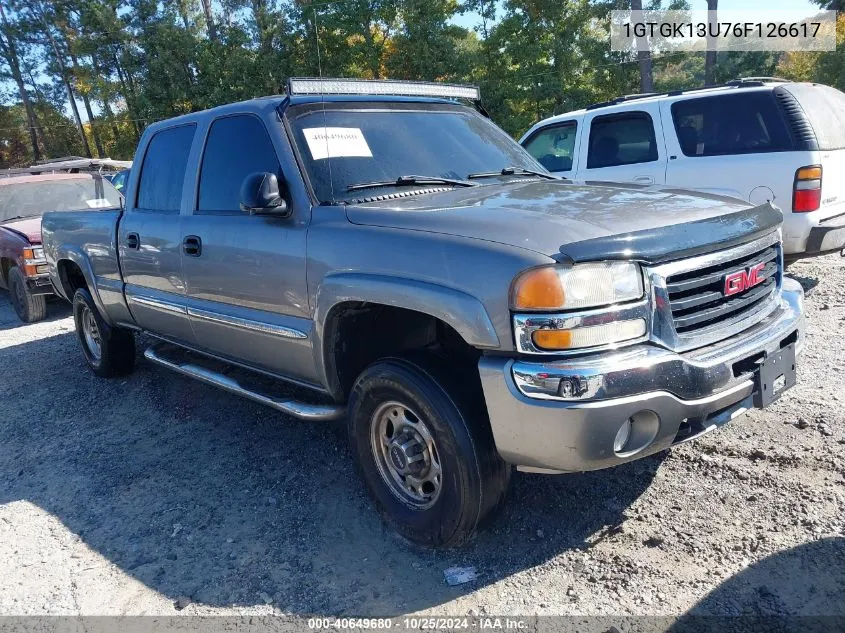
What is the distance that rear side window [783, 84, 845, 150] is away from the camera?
6129mm

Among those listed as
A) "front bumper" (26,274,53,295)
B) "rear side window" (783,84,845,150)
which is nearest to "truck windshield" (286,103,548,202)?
"rear side window" (783,84,845,150)

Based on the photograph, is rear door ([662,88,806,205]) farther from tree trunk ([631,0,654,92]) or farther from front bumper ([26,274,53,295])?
tree trunk ([631,0,654,92])

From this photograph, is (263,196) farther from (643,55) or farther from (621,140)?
(643,55)

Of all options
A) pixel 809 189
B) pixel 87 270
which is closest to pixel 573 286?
pixel 87 270

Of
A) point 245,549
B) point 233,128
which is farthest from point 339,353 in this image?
point 233,128

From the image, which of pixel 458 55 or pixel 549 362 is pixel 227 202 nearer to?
pixel 549 362

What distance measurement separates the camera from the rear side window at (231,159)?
11.9 feet

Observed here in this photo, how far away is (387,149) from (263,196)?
738 millimetres

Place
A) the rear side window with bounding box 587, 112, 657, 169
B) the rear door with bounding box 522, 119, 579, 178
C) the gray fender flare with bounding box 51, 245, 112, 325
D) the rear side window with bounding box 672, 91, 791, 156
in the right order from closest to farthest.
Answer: the gray fender flare with bounding box 51, 245, 112, 325, the rear side window with bounding box 672, 91, 791, 156, the rear side window with bounding box 587, 112, 657, 169, the rear door with bounding box 522, 119, 579, 178

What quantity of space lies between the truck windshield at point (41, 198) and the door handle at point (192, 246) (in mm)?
6395

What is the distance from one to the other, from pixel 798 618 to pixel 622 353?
1130 millimetres

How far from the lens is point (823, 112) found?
6293 millimetres

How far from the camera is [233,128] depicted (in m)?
3.86

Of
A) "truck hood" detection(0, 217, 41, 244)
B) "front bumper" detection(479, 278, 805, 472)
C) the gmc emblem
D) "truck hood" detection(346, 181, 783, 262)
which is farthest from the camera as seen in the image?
"truck hood" detection(0, 217, 41, 244)
